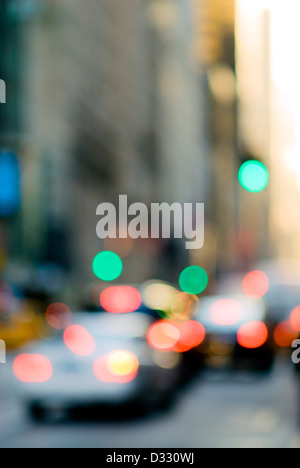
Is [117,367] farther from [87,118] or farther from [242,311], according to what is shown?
[87,118]

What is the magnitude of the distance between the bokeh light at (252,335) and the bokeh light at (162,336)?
4.99 meters

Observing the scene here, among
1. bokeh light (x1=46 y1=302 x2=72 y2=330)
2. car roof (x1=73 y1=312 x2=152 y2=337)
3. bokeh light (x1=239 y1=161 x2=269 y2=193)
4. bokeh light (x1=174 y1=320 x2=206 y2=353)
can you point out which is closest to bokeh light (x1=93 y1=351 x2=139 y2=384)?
car roof (x1=73 y1=312 x2=152 y2=337)

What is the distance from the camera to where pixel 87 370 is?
1282 cm

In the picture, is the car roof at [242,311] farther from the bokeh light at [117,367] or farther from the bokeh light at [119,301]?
the bokeh light at [117,367]

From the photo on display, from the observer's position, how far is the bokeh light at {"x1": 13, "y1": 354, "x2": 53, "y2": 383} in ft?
42.4

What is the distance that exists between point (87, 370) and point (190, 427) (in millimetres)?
1471

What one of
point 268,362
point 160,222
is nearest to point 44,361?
point 268,362

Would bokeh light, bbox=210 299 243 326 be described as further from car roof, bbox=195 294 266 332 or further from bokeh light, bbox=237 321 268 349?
bokeh light, bbox=237 321 268 349

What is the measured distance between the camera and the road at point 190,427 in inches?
427

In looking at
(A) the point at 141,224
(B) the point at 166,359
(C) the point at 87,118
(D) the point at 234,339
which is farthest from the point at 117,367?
(A) the point at 141,224

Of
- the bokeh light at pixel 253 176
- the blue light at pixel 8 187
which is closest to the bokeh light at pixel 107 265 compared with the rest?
the blue light at pixel 8 187

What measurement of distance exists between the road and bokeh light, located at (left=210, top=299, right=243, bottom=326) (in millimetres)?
3248

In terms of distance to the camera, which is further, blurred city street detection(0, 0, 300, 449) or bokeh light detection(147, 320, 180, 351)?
bokeh light detection(147, 320, 180, 351)

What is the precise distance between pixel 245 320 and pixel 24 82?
82.0ft
